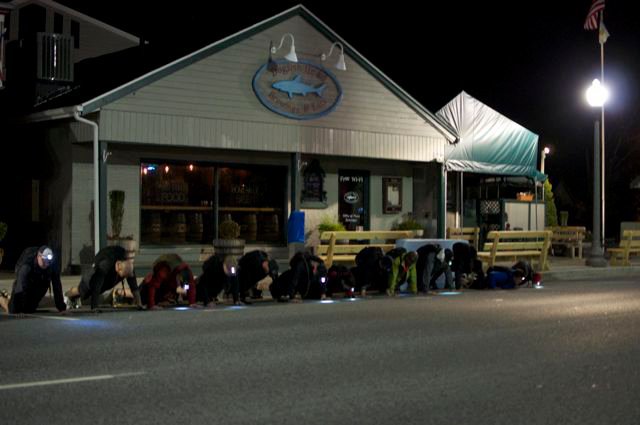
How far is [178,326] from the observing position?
1134cm

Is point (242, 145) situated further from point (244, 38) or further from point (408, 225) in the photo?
point (408, 225)

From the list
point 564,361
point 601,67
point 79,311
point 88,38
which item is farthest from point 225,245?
point 88,38

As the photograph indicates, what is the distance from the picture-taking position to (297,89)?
21016 millimetres

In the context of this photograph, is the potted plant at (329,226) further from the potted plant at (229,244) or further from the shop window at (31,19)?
the shop window at (31,19)

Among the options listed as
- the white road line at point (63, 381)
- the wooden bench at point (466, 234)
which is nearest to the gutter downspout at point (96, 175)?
the wooden bench at point (466, 234)

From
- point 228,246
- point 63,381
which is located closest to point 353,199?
point 228,246

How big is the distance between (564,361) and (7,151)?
16.4m

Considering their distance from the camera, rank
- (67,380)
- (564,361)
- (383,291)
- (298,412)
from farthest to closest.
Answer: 1. (383,291)
2. (564,361)
3. (67,380)
4. (298,412)

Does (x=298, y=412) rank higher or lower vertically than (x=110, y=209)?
lower

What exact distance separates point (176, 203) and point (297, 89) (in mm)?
4163

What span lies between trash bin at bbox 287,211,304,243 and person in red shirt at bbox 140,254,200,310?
702cm

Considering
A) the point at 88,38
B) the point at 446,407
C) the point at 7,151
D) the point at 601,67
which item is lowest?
the point at 446,407

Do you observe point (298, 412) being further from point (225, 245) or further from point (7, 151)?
point (7, 151)

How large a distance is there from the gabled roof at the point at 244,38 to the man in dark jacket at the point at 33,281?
606 centimetres
